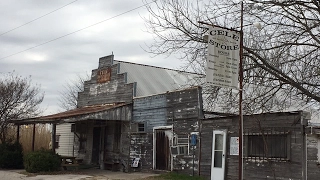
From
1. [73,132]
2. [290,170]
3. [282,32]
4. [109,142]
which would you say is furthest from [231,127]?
[73,132]

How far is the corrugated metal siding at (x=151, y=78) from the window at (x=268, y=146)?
7.13 m

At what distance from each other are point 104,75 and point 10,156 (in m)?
6.83

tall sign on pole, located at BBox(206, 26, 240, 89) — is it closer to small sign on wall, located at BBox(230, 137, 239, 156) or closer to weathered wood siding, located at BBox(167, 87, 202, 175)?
small sign on wall, located at BBox(230, 137, 239, 156)

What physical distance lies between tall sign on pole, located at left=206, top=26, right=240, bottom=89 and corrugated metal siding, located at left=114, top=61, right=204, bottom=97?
36.5ft

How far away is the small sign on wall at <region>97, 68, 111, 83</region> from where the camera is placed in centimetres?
2323

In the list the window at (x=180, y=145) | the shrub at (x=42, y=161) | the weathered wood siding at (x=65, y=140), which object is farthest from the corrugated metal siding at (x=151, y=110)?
the weathered wood siding at (x=65, y=140)

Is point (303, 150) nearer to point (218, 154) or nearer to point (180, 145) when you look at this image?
point (218, 154)

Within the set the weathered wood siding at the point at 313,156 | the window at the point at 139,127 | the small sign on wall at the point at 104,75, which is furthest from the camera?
the small sign on wall at the point at 104,75

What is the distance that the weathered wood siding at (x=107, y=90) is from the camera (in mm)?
21781

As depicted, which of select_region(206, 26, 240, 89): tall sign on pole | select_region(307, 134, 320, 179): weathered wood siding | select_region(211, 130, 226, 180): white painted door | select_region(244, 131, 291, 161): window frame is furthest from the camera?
select_region(211, 130, 226, 180): white painted door

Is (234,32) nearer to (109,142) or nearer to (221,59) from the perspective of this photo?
(221,59)

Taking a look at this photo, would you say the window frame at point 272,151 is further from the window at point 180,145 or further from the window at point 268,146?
the window at point 180,145

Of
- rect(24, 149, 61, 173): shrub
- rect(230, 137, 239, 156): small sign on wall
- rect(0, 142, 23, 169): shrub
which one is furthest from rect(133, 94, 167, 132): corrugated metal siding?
rect(0, 142, 23, 169): shrub

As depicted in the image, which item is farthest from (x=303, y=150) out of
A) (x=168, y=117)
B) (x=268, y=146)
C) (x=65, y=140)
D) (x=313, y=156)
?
(x=65, y=140)
